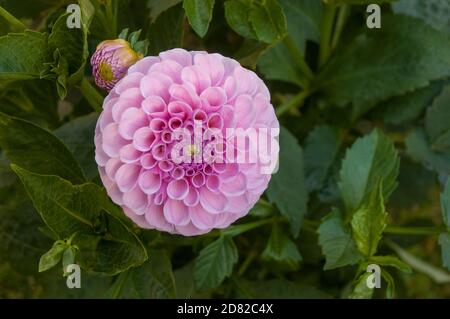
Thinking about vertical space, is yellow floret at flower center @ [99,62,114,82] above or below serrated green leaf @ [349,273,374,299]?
above

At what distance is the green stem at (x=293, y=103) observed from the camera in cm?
72

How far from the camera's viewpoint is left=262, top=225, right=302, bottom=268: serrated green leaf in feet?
2.15

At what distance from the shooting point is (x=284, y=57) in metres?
0.72

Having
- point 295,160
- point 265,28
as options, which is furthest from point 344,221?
point 265,28

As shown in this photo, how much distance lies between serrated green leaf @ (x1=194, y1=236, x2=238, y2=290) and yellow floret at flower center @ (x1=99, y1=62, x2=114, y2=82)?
0.19m

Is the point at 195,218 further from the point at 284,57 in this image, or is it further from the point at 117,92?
the point at 284,57

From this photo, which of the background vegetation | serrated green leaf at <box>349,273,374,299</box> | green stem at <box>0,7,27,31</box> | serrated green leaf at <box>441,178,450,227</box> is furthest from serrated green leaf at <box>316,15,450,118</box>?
green stem at <box>0,7,27,31</box>

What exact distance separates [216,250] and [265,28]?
0.19m

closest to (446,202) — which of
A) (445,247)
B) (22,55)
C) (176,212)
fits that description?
(445,247)

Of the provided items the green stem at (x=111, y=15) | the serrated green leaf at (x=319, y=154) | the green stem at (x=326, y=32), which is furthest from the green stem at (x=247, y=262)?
the green stem at (x=111, y=15)

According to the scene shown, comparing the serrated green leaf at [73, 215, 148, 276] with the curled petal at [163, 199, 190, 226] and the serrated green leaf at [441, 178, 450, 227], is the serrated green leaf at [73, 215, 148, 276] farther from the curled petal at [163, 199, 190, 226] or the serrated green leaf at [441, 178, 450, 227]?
the serrated green leaf at [441, 178, 450, 227]

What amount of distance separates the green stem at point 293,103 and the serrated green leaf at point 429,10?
13 cm

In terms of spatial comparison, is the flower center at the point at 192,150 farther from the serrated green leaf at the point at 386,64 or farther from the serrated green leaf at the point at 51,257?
the serrated green leaf at the point at 386,64

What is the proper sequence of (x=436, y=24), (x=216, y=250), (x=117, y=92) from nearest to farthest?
(x=117, y=92), (x=216, y=250), (x=436, y=24)
